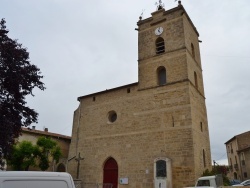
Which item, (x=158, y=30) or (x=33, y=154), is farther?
(x=158, y=30)

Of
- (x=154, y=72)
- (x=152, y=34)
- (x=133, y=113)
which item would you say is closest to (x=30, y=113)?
(x=133, y=113)

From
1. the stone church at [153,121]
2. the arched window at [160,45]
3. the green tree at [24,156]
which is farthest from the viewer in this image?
the arched window at [160,45]

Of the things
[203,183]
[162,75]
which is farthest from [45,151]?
[203,183]

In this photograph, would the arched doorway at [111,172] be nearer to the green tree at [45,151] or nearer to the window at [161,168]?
the window at [161,168]

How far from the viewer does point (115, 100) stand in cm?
1997

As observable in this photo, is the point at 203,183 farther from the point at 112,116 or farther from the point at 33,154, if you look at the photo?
the point at 33,154

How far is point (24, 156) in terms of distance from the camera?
19.3 metres

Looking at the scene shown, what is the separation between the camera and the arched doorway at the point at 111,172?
59.0 ft

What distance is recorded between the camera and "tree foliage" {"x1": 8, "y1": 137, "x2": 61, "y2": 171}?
1914 centimetres

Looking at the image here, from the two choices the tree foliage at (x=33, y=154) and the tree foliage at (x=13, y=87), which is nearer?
the tree foliage at (x=13, y=87)

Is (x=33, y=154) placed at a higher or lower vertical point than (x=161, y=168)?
higher

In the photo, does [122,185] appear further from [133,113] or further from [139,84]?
[139,84]

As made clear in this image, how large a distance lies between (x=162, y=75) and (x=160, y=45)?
8.17ft

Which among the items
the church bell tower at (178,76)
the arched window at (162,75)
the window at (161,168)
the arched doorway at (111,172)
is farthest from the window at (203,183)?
the arched window at (162,75)
